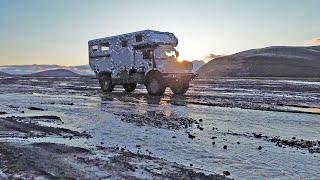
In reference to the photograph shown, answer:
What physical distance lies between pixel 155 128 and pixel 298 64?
11794 centimetres

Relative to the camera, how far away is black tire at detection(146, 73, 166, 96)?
2762 centimetres

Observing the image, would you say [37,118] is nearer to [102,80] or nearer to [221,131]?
[221,131]

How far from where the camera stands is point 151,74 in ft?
91.5

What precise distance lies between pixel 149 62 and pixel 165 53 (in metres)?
1.22

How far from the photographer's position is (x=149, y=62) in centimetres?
2783

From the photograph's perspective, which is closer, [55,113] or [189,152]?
[189,152]

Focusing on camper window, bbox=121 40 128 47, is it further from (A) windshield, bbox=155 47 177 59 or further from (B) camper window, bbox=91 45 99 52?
(B) camper window, bbox=91 45 99 52

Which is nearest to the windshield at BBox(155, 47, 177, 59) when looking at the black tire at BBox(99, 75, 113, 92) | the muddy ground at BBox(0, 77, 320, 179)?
the black tire at BBox(99, 75, 113, 92)

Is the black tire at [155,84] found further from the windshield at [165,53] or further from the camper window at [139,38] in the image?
the camper window at [139,38]

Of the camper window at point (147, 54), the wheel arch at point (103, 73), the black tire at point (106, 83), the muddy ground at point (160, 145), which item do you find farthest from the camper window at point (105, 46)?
the muddy ground at point (160, 145)

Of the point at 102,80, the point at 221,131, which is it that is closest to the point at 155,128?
the point at 221,131

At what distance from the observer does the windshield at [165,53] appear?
89.2ft

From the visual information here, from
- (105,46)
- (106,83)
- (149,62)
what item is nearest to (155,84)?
(149,62)

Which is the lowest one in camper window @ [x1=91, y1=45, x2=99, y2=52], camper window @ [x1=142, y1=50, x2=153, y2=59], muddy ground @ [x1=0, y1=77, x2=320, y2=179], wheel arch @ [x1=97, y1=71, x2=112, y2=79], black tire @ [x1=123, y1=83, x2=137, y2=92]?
muddy ground @ [x1=0, y1=77, x2=320, y2=179]
